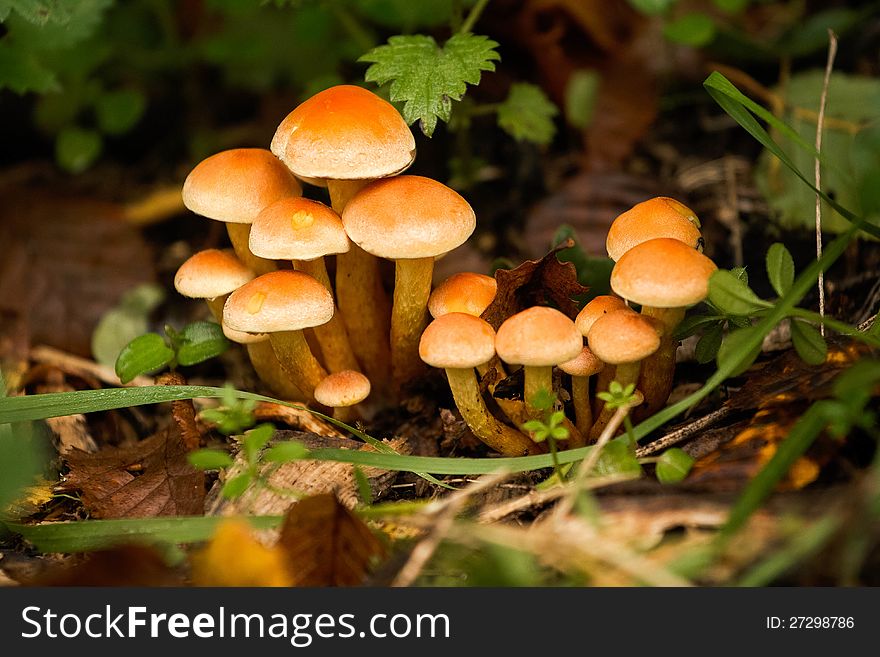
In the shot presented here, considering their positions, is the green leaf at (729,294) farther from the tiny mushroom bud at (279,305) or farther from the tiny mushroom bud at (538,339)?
the tiny mushroom bud at (279,305)

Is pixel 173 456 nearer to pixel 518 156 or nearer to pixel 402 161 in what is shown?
pixel 402 161

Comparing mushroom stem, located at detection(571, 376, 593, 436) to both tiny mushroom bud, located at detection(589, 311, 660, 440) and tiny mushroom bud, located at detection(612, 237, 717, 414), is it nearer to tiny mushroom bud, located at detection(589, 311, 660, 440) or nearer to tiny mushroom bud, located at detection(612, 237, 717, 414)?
tiny mushroom bud, located at detection(589, 311, 660, 440)

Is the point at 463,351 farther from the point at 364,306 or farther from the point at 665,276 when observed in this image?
the point at 364,306

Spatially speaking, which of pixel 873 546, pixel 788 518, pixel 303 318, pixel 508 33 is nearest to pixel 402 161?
pixel 303 318

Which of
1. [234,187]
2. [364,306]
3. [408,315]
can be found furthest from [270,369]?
[234,187]

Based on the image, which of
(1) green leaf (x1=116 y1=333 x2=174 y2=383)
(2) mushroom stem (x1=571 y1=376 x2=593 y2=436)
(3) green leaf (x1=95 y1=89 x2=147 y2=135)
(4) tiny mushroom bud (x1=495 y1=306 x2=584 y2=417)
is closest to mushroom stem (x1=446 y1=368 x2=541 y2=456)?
(2) mushroom stem (x1=571 y1=376 x2=593 y2=436)

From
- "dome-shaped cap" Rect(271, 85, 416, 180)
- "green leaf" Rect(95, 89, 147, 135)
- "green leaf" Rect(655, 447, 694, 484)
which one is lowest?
"green leaf" Rect(655, 447, 694, 484)

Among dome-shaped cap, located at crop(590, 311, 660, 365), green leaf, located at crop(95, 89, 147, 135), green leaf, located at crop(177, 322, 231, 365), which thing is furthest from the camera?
green leaf, located at crop(95, 89, 147, 135)
